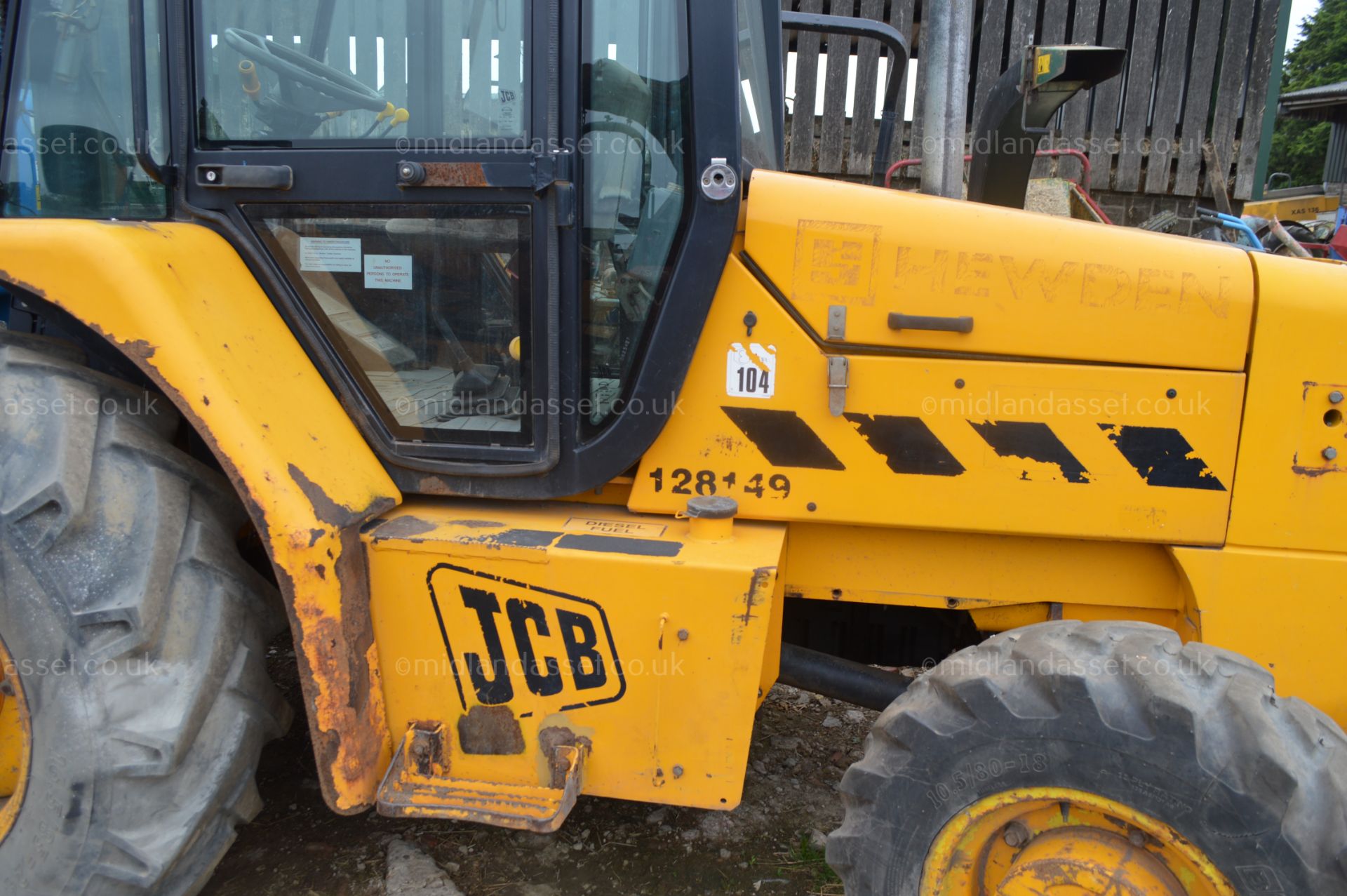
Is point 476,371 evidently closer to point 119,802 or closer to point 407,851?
point 119,802

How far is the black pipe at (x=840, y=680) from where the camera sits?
7.79 ft

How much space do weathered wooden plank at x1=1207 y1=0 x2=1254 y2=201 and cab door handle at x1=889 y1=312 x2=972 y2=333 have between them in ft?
20.2

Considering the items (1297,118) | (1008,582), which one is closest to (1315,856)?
(1008,582)

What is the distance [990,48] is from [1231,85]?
1883mm

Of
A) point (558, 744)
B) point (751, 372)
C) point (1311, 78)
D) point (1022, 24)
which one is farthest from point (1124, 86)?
point (1311, 78)

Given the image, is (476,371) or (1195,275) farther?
(476,371)

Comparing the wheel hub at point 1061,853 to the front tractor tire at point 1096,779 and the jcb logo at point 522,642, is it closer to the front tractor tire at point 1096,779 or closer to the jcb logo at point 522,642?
the front tractor tire at point 1096,779

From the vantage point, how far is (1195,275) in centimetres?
195

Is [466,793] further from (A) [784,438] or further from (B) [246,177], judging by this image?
(B) [246,177]

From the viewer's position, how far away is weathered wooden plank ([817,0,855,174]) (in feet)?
23.3

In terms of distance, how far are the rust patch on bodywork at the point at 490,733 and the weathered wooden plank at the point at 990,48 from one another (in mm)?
6472

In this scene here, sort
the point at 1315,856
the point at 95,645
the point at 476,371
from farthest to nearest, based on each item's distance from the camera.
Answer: the point at 476,371 < the point at 95,645 < the point at 1315,856

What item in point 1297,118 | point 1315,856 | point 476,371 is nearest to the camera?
point 1315,856

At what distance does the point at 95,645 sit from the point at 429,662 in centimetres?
65
